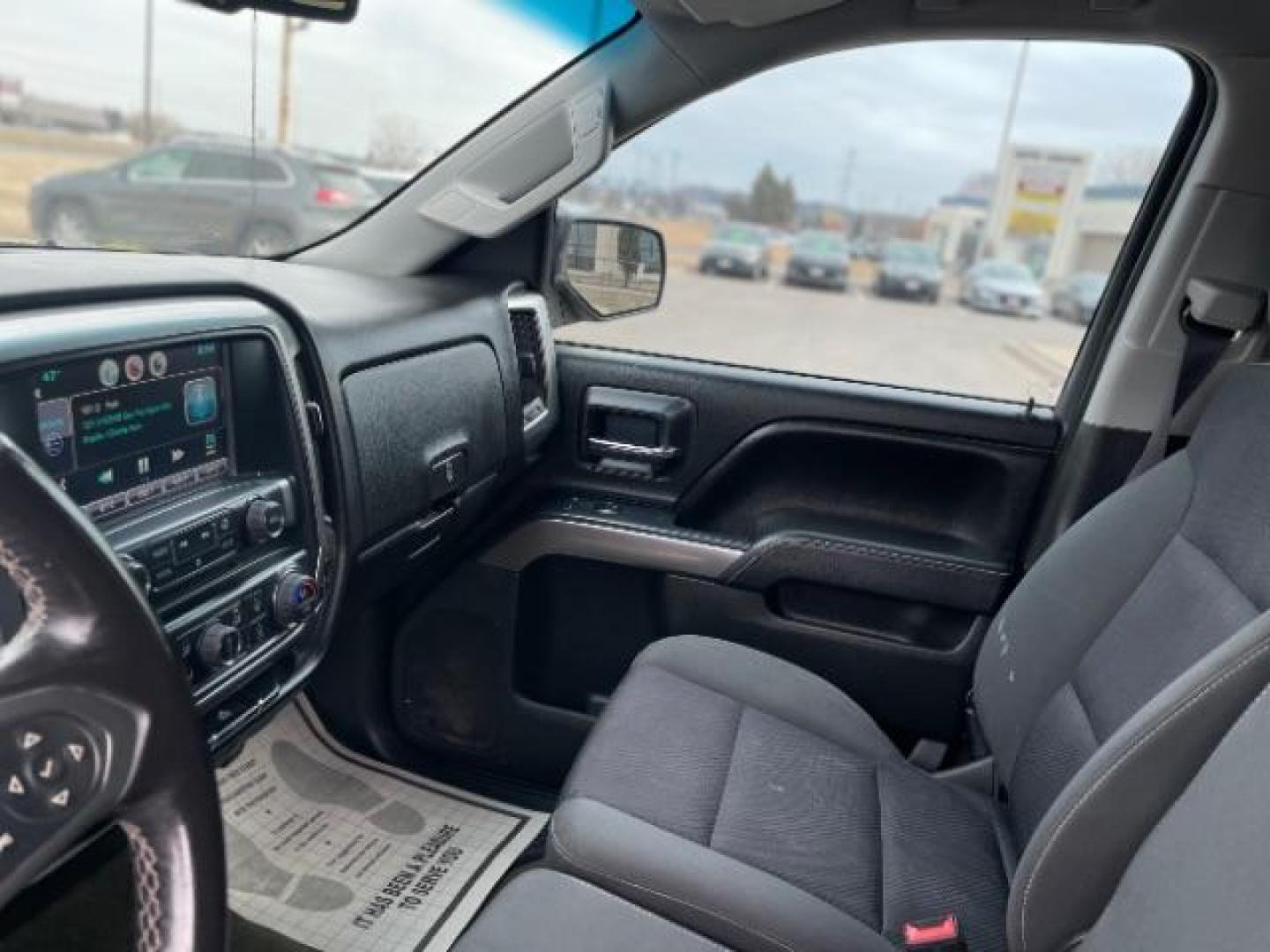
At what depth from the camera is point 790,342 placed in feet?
7.54

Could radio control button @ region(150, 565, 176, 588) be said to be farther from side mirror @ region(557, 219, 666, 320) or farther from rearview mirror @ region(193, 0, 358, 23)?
side mirror @ region(557, 219, 666, 320)

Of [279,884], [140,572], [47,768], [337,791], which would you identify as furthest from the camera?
[337,791]

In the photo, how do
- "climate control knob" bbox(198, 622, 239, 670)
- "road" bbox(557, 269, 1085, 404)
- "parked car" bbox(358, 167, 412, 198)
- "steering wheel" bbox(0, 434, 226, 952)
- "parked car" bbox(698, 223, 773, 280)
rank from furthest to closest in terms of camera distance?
"parked car" bbox(698, 223, 773, 280)
"road" bbox(557, 269, 1085, 404)
"parked car" bbox(358, 167, 412, 198)
"climate control knob" bbox(198, 622, 239, 670)
"steering wheel" bbox(0, 434, 226, 952)

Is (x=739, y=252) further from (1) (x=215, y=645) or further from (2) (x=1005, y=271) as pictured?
(1) (x=215, y=645)

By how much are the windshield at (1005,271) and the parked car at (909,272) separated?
0.30 ft

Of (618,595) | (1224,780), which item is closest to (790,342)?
(618,595)

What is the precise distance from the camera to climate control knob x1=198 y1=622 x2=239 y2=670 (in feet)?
3.87

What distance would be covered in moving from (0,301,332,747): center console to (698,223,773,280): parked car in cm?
126

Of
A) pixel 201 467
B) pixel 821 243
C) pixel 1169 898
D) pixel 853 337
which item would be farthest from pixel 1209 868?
pixel 821 243

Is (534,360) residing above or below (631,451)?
above

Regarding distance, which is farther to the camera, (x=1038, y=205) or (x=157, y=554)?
(x=1038, y=205)

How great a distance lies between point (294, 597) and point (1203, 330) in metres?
1.50

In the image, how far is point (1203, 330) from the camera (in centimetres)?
185

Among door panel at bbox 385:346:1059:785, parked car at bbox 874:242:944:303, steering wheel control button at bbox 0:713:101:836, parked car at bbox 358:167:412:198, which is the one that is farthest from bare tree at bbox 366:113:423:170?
steering wheel control button at bbox 0:713:101:836
